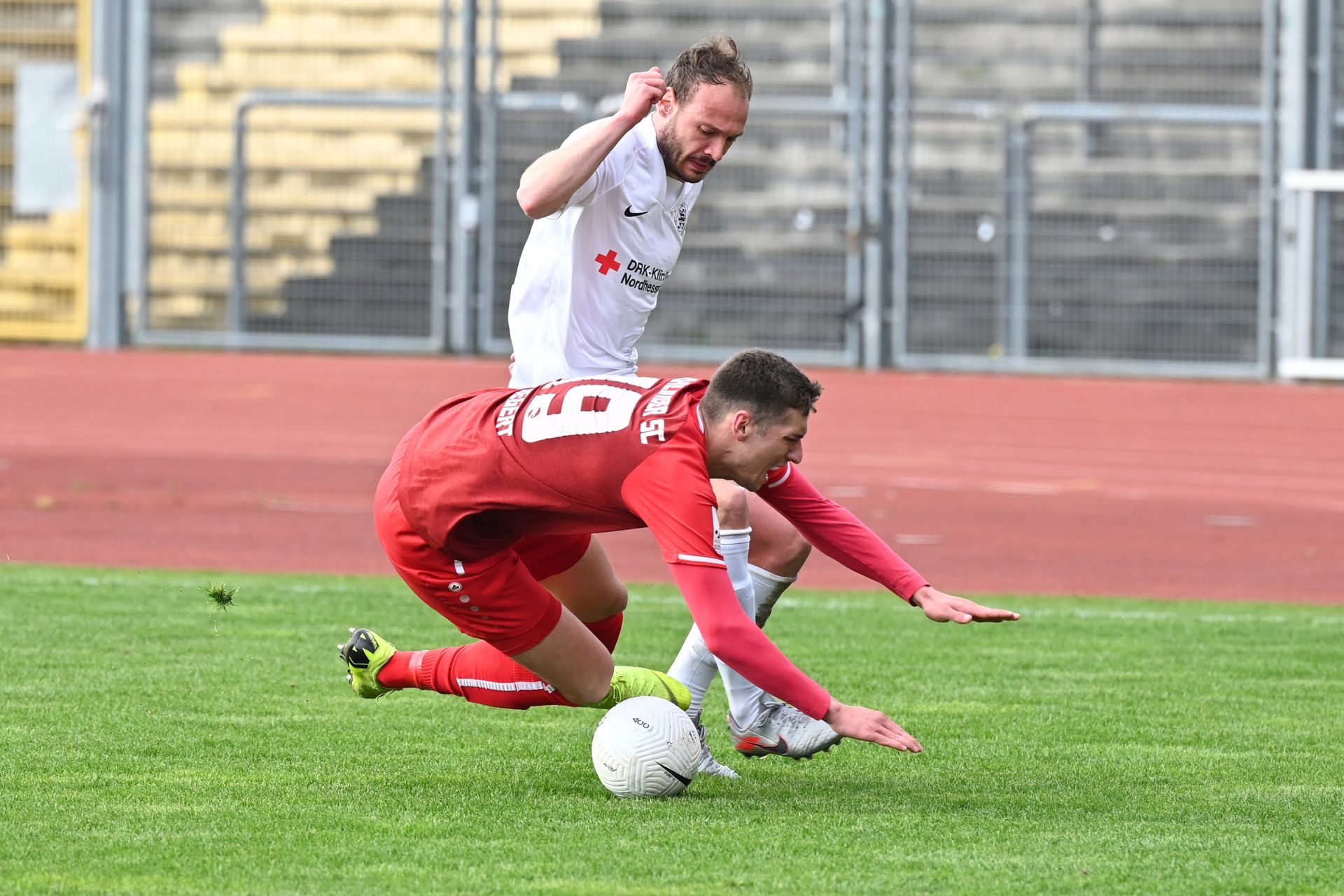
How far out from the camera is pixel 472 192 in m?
19.8

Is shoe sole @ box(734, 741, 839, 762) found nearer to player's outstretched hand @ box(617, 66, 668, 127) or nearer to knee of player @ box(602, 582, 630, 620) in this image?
knee of player @ box(602, 582, 630, 620)

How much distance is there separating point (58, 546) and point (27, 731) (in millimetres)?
5699

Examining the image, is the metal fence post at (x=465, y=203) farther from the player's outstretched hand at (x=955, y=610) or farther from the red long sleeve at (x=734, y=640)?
the red long sleeve at (x=734, y=640)

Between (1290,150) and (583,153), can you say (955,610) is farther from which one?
(1290,150)

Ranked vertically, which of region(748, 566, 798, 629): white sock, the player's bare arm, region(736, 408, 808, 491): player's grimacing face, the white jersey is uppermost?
the player's bare arm

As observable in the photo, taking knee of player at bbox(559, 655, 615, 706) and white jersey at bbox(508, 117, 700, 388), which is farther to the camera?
white jersey at bbox(508, 117, 700, 388)

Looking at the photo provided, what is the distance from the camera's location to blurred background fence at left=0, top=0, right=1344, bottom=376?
61.5 feet

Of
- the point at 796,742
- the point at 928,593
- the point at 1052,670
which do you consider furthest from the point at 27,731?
the point at 1052,670

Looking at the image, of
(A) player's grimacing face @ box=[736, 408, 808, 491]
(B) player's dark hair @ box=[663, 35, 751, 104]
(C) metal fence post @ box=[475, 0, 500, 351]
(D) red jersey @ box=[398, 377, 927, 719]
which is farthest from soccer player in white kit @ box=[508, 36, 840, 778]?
(C) metal fence post @ box=[475, 0, 500, 351]

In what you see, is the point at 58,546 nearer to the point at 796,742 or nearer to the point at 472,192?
the point at 796,742

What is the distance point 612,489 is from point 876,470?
10681 mm

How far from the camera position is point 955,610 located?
4.54m

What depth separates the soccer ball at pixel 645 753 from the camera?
183 inches

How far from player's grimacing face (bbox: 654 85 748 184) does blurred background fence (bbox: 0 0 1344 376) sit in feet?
45.7
